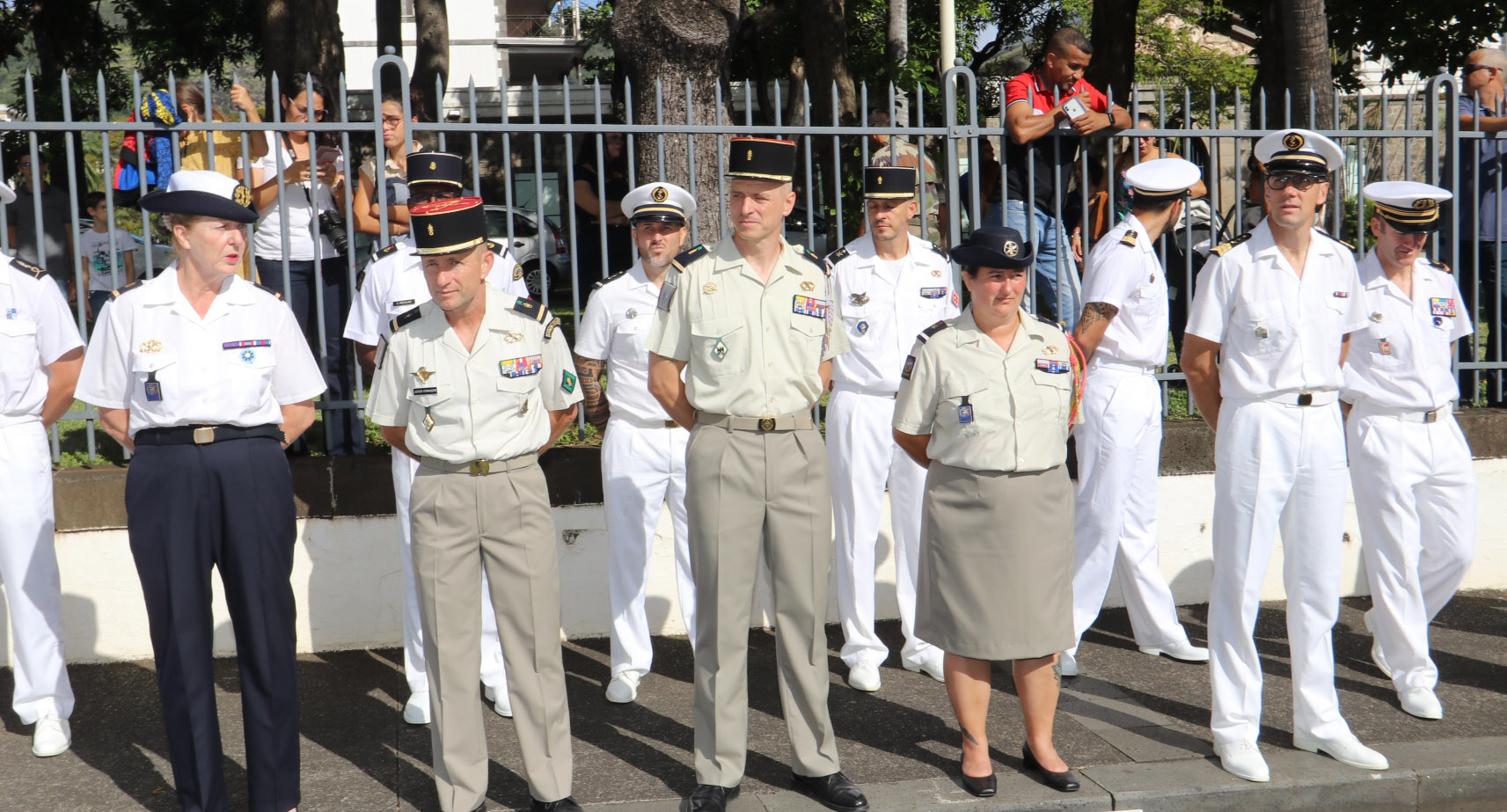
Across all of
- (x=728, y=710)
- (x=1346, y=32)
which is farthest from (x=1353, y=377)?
(x=1346, y=32)

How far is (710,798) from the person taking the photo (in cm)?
424

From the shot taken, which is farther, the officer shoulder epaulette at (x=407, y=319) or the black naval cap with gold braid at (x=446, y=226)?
the officer shoulder epaulette at (x=407, y=319)

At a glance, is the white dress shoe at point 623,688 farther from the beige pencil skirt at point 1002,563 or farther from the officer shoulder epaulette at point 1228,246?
the officer shoulder epaulette at point 1228,246

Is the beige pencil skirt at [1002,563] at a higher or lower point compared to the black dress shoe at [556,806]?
higher

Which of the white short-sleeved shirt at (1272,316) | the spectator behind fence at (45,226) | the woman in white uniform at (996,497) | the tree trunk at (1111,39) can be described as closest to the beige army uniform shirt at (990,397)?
the woman in white uniform at (996,497)

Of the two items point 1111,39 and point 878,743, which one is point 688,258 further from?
point 1111,39

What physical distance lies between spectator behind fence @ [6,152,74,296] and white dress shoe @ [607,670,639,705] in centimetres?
279

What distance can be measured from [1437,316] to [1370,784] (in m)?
2.12

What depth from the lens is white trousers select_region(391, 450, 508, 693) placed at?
5258 mm

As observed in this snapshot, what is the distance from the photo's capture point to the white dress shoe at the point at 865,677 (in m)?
5.48

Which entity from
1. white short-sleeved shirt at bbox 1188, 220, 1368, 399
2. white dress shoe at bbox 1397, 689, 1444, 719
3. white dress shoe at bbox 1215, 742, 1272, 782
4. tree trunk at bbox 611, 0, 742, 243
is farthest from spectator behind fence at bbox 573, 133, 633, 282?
white dress shoe at bbox 1397, 689, 1444, 719

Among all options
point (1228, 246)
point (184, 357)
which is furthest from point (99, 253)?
point (1228, 246)

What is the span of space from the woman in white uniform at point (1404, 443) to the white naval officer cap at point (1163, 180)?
0.74m

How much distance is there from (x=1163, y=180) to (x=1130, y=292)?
479mm
